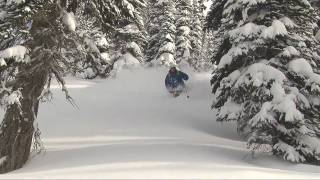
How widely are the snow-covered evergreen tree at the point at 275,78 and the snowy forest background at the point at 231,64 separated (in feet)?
0.09

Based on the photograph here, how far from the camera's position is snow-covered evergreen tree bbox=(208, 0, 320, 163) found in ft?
44.2

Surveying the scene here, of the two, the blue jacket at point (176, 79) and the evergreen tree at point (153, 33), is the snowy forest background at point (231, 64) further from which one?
the evergreen tree at point (153, 33)

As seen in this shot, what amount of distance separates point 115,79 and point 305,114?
17928 millimetres

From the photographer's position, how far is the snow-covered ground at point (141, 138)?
33.1ft

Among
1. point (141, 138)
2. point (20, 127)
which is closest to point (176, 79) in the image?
point (141, 138)

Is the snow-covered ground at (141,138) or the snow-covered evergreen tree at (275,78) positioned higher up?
the snow-covered evergreen tree at (275,78)

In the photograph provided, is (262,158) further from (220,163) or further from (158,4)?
(158,4)

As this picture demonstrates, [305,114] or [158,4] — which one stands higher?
[158,4]

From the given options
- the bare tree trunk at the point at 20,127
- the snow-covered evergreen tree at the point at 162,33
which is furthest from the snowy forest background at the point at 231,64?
the snow-covered evergreen tree at the point at 162,33

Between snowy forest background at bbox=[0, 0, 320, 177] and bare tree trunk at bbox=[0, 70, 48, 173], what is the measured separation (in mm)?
24

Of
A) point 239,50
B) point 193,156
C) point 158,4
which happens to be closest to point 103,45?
point 158,4

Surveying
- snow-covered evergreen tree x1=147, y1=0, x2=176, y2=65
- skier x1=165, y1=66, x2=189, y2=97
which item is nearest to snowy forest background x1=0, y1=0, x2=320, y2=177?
skier x1=165, y1=66, x2=189, y2=97

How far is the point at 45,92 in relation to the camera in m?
11.5

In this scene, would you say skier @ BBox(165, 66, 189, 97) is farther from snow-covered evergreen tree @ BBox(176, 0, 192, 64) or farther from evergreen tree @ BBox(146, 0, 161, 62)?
snow-covered evergreen tree @ BBox(176, 0, 192, 64)
